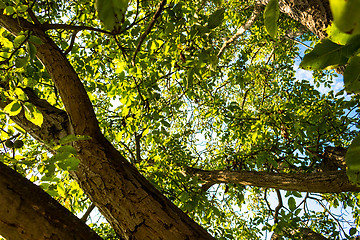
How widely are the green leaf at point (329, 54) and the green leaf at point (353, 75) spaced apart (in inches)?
0.9

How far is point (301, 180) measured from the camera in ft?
9.67

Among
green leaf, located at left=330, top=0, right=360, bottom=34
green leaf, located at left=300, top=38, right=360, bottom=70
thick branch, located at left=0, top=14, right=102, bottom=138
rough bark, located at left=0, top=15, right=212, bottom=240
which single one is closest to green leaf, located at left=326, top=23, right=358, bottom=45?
green leaf, located at left=300, top=38, right=360, bottom=70

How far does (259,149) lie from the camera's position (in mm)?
4598

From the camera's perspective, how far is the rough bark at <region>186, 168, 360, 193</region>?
2688 millimetres

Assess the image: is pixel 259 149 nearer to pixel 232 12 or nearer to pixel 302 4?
pixel 302 4

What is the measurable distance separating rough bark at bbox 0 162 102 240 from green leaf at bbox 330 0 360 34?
1182 mm

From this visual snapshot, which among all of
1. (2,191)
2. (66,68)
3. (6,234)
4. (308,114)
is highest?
(308,114)

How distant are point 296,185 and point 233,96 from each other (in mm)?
6344

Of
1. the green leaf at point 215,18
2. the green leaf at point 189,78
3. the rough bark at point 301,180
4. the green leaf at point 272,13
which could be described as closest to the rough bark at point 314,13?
the rough bark at point 301,180

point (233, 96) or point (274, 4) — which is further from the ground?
point (233, 96)

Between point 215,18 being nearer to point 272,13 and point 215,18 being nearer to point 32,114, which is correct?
point 272,13

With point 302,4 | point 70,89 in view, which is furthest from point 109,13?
point 302,4

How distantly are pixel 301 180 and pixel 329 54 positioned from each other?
2800mm

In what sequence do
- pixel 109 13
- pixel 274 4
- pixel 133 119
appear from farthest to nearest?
1. pixel 133 119
2. pixel 274 4
3. pixel 109 13
